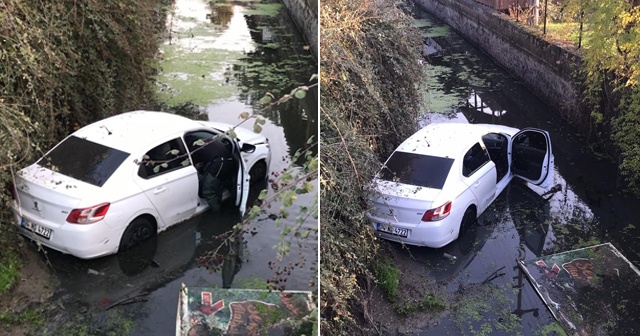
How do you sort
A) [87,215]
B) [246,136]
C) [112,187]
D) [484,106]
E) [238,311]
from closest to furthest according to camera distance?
1. [238,311]
2. [87,215]
3. [112,187]
4. [246,136]
5. [484,106]

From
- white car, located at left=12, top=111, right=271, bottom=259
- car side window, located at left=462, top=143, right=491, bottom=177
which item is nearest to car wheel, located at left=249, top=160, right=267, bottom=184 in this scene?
white car, located at left=12, top=111, right=271, bottom=259

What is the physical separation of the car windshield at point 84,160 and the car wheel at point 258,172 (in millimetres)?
1775

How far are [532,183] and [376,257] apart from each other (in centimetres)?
310

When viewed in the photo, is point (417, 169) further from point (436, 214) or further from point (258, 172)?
point (258, 172)

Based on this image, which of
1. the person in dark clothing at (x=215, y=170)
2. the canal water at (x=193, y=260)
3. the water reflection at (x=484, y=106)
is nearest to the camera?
the canal water at (x=193, y=260)

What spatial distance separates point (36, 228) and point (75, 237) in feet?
1.31

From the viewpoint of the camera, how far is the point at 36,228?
485cm

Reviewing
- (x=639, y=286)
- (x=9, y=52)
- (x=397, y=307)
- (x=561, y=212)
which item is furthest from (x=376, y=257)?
(x=9, y=52)

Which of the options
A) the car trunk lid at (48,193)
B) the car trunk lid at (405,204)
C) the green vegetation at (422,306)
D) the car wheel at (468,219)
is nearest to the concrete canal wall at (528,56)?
the car wheel at (468,219)

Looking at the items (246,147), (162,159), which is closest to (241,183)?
(162,159)

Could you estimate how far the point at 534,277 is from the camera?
223 inches

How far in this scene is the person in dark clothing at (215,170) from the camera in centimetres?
571

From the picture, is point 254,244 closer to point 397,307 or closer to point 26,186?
point 397,307

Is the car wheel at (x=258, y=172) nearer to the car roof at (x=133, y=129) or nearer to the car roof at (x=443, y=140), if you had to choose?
the car roof at (x=133, y=129)
